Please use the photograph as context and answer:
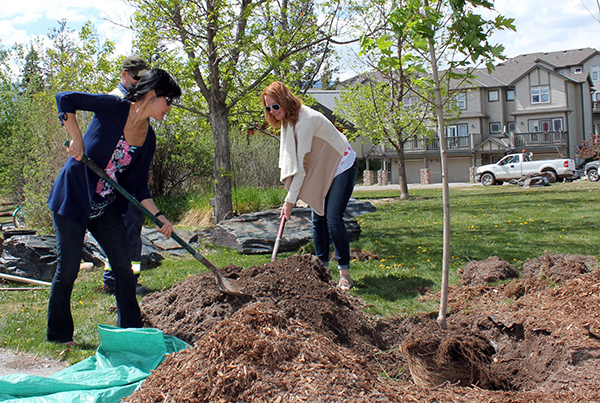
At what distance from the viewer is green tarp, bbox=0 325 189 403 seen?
2420 mm

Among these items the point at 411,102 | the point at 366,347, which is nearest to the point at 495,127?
the point at 411,102

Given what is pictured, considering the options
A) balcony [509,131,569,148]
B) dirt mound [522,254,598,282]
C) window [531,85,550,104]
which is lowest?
dirt mound [522,254,598,282]

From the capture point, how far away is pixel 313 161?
14.7ft

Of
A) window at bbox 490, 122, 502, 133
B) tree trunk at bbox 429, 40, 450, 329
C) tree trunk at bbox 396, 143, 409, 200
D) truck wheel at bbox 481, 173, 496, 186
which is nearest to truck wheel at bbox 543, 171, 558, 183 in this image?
truck wheel at bbox 481, 173, 496, 186

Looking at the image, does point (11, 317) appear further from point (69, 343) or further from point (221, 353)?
point (221, 353)

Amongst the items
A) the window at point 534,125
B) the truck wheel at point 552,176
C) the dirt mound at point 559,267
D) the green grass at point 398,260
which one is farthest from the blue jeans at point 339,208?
the window at point 534,125

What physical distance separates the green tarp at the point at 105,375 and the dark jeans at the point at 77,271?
1.12 feet

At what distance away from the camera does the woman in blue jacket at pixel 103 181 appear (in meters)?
3.12

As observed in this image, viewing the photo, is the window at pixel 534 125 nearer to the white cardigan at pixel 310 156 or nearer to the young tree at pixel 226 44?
the young tree at pixel 226 44

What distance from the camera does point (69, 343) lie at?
3.32 meters

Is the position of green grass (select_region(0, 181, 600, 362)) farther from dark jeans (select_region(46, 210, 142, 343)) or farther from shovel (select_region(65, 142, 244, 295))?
shovel (select_region(65, 142, 244, 295))

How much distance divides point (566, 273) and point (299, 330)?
2.47 m

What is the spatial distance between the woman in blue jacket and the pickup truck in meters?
25.9

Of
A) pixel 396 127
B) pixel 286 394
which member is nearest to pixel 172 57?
pixel 286 394
